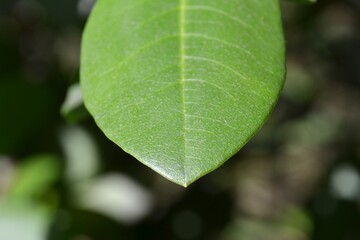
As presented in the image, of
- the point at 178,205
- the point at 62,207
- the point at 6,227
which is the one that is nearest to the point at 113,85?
the point at 6,227

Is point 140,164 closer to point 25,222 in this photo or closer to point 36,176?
point 36,176

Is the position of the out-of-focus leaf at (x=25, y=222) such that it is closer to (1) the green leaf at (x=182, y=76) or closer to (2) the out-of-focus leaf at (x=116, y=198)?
(2) the out-of-focus leaf at (x=116, y=198)

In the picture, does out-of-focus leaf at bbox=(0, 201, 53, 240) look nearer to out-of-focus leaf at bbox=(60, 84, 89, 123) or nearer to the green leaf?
out-of-focus leaf at bbox=(60, 84, 89, 123)

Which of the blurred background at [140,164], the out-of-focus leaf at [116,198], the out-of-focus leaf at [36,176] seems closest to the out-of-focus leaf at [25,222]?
the blurred background at [140,164]

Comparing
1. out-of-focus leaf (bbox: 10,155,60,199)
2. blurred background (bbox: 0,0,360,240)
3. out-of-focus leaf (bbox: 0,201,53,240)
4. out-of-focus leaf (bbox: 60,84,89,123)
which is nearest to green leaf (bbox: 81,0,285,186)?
out-of-focus leaf (bbox: 60,84,89,123)

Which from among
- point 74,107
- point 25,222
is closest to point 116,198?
point 25,222
